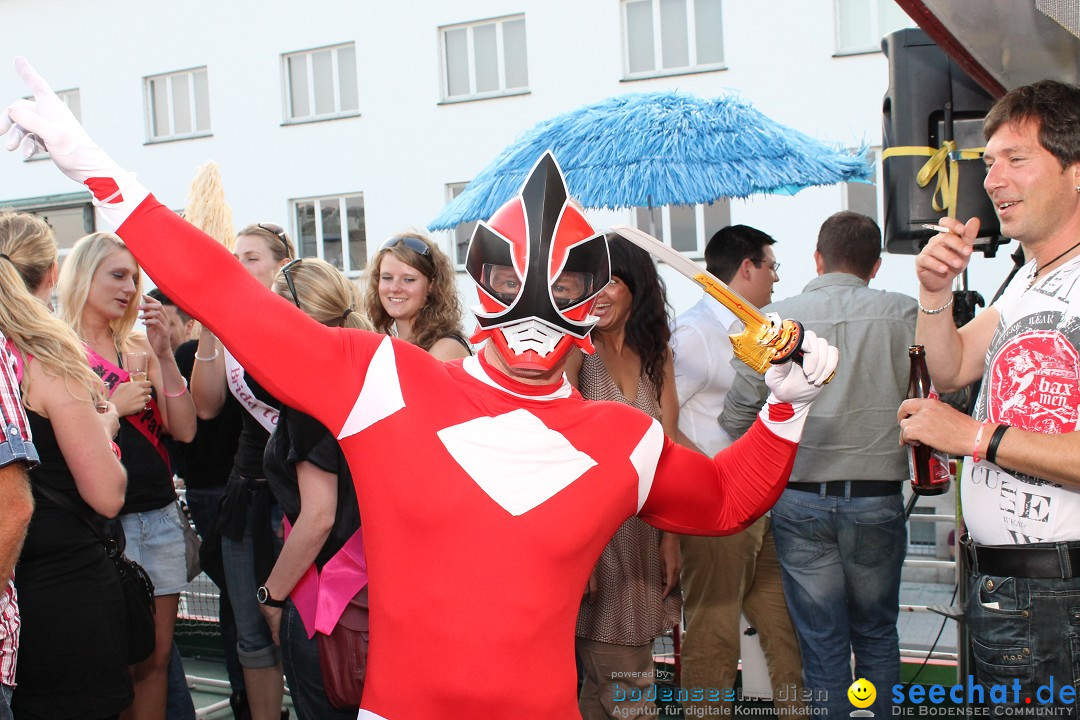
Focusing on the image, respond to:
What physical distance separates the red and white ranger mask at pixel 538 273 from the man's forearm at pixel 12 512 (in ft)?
3.63

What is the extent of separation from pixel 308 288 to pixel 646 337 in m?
1.27

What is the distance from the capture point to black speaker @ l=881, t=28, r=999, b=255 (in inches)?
139

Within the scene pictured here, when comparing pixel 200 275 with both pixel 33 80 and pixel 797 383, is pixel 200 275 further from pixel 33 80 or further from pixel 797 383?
pixel 797 383

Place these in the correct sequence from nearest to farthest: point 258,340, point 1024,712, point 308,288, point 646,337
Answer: point 258,340 < point 1024,712 < point 308,288 < point 646,337

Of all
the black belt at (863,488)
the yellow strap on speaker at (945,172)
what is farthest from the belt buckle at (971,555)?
the yellow strap on speaker at (945,172)

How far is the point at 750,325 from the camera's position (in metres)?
2.20

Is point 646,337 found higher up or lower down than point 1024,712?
higher up

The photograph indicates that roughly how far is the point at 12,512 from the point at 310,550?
0.93m

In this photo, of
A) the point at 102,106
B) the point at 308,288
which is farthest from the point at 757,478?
the point at 102,106

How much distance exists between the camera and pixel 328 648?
9.45 ft

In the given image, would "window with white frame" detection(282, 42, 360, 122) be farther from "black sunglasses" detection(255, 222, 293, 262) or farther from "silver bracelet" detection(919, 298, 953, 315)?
"silver bracelet" detection(919, 298, 953, 315)

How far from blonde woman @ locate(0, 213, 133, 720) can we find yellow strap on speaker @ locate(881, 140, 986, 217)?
2830 millimetres

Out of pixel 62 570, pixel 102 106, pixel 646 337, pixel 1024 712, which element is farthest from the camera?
pixel 102 106

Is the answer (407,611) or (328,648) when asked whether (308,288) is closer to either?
(328,648)
